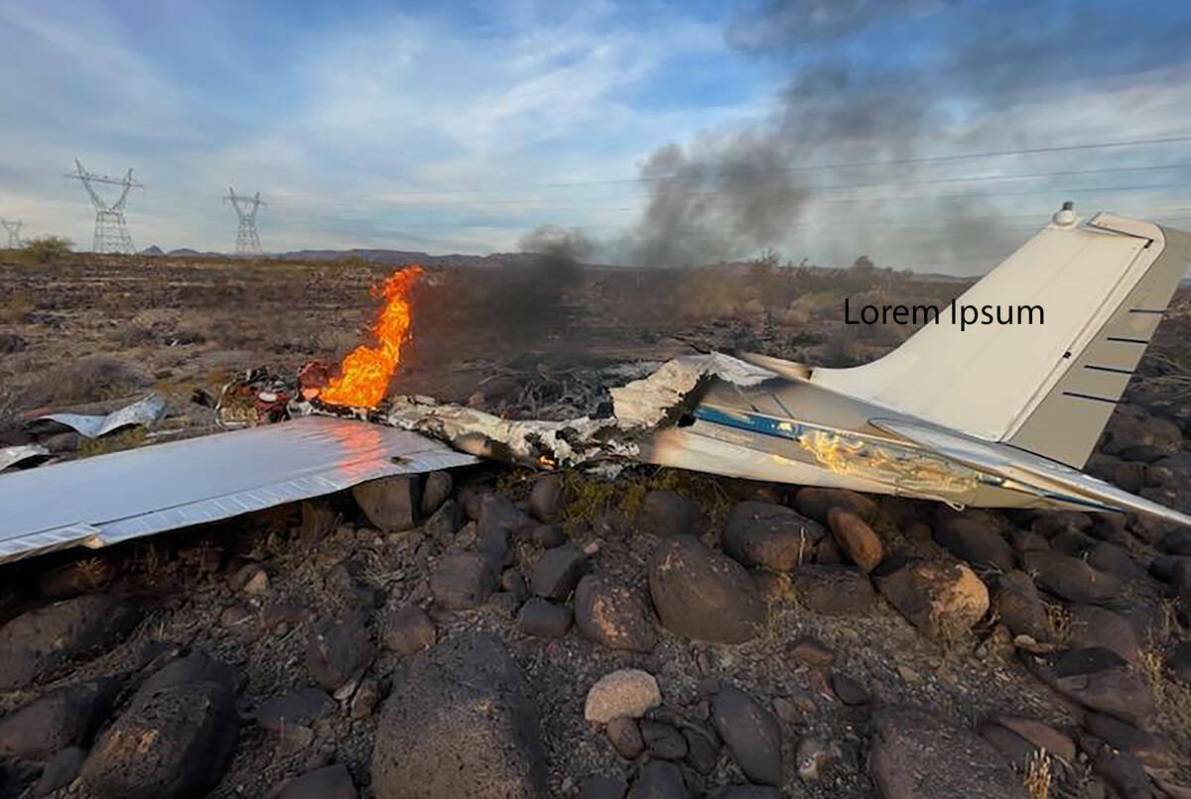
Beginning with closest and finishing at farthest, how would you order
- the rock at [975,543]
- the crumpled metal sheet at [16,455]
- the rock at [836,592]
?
1. the rock at [836,592]
2. the rock at [975,543]
3. the crumpled metal sheet at [16,455]

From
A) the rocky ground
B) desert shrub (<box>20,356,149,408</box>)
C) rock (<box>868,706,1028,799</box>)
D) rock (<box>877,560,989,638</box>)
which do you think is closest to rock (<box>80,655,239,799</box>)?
the rocky ground

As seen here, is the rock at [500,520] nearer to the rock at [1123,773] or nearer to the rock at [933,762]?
the rock at [933,762]

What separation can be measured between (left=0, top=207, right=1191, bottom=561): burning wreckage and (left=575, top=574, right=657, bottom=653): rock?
2100 millimetres

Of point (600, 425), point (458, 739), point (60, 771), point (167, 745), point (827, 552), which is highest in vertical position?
point (600, 425)

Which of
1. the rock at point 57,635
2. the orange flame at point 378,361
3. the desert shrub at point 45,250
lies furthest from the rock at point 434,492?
the desert shrub at point 45,250

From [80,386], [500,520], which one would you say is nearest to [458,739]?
[500,520]

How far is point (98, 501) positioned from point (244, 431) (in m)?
2.88

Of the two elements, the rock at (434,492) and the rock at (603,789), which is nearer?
the rock at (603,789)

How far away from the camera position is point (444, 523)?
641 cm

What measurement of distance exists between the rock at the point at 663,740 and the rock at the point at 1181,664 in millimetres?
4029

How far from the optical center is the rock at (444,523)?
249 inches

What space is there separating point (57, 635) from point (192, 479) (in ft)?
5.76

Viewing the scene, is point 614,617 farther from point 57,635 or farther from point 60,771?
point 57,635

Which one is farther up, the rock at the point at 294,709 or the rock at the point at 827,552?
the rock at the point at 827,552
